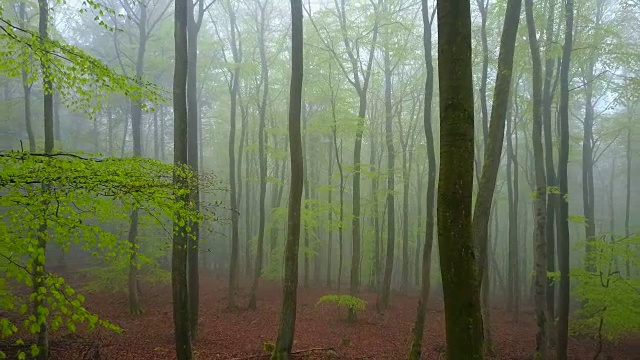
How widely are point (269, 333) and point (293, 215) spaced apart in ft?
21.6

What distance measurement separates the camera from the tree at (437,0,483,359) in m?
3.30

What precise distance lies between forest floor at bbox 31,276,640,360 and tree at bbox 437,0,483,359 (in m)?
7.42

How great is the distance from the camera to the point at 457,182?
11.0ft

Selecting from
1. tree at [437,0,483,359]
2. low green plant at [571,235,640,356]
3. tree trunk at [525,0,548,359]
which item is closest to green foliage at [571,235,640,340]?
low green plant at [571,235,640,356]

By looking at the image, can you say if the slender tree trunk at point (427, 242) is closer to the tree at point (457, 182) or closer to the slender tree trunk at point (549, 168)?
the slender tree trunk at point (549, 168)

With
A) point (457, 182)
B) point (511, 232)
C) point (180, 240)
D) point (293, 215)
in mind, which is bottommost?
point (511, 232)

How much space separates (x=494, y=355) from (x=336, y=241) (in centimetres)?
3038

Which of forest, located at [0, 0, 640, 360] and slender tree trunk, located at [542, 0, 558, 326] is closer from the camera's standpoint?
forest, located at [0, 0, 640, 360]

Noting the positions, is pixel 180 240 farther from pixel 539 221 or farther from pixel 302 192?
pixel 539 221

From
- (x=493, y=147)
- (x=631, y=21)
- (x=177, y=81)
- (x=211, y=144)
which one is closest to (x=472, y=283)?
(x=493, y=147)

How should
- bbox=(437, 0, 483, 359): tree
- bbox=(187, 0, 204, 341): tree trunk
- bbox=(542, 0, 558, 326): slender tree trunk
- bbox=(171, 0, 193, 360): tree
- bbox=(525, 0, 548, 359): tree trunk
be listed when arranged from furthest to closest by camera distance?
bbox=(187, 0, 204, 341): tree trunk < bbox=(542, 0, 558, 326): slender tree trunk < bbox=(525, 0, 548, 359): tree trunk < bbox=(171, 0, 193, 360): tree < bbox=(437, 0, 483, 359): tree

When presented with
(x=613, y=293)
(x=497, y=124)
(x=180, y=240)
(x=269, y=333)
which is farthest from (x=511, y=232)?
(x=180, y=240)

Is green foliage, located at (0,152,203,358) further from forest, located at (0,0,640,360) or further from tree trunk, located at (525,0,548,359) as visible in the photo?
tree trunk, located at (525,0,548,359)

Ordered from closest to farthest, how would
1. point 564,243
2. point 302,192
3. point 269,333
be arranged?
point 564,243 < point 269,333 < point 302,192
